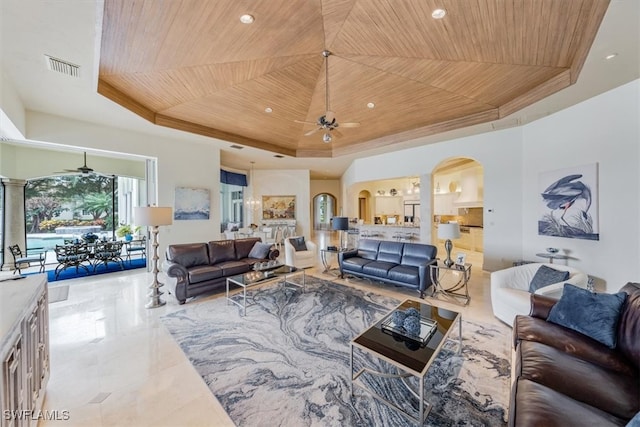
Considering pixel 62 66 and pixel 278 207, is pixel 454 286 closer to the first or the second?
pixel 62 66

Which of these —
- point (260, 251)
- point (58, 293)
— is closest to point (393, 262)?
point (260, 251)


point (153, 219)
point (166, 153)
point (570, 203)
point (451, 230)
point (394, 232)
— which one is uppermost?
point (166, 153)

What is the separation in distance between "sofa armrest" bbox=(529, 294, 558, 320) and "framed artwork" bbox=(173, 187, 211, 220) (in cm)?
682

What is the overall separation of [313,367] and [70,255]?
6693 mm

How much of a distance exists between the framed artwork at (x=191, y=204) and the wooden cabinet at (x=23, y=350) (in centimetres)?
441

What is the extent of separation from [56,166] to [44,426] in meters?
7.53

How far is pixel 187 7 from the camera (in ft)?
8.07

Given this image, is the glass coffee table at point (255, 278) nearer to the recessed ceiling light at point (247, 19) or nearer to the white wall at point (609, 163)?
the recessed ceiling light at point (247, 19)

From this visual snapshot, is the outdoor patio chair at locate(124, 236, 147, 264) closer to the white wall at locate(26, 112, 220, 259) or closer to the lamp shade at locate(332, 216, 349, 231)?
the white wall at locate(26, 112, 220, 259)

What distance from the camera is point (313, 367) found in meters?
2.32

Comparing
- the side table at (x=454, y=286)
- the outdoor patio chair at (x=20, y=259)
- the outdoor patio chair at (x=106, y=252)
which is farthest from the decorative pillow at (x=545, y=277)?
the outdoor patio chair at (x=20, y=259)

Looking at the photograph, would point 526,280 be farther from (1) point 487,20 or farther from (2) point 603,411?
(1) point 487,20

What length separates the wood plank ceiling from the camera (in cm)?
255

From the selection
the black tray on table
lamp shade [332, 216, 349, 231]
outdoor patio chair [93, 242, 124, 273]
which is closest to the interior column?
outdoor patio chair [93, 242, 124, 273]
